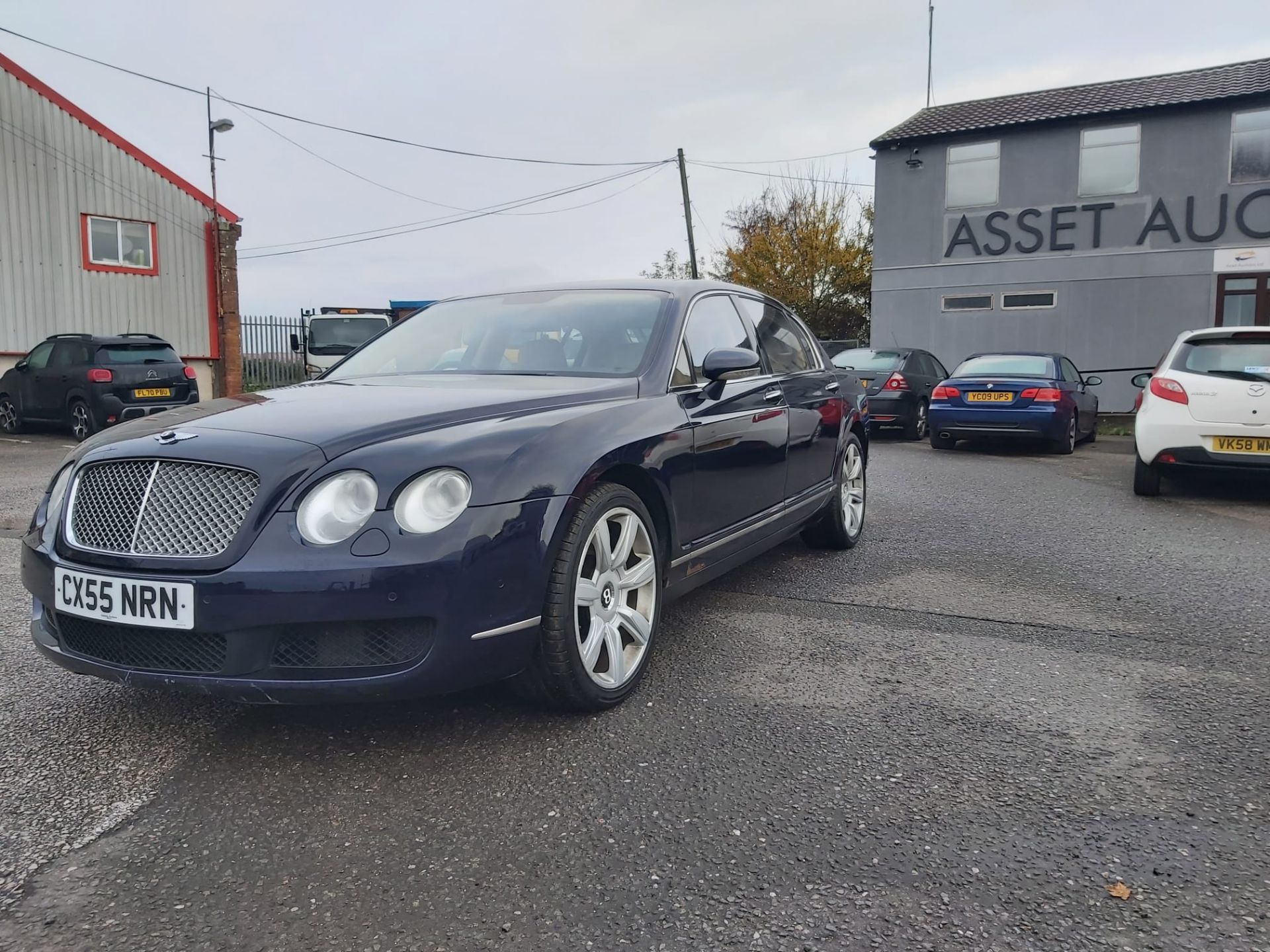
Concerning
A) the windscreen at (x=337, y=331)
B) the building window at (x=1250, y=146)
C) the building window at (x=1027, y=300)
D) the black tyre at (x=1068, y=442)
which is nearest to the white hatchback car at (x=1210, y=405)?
the black tyre at (x=1068, y=442)

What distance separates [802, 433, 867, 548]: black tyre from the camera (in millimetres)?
5703

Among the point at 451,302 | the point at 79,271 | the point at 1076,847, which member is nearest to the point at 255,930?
the point at 1076,847

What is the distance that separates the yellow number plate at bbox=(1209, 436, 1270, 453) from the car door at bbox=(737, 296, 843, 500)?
3.48 metres

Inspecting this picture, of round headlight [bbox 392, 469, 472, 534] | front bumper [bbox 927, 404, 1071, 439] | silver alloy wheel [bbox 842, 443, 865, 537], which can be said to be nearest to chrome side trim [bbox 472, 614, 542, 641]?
round headlight [bbox 392, 469, 472, 534]

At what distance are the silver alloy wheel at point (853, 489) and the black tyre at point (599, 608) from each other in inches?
101

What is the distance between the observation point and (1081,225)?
66.3 feet

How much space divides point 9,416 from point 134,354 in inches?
116

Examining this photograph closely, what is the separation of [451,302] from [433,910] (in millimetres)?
3361

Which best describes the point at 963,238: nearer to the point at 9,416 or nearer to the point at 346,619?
the point at 9,416

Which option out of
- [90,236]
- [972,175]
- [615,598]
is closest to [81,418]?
[90,236]

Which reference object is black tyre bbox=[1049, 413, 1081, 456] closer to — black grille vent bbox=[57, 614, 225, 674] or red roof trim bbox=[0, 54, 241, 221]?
black grille vent bbox=[57, 614, 225, 674]

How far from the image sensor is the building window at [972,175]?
21.0 metres

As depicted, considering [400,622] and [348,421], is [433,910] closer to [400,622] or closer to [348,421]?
[400,622]

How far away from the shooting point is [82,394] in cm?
1345
